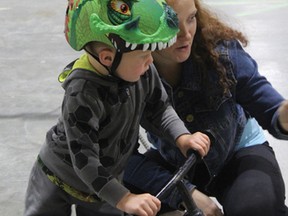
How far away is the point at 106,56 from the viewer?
136cm

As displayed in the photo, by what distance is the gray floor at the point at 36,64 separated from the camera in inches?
106

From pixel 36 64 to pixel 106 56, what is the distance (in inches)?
104

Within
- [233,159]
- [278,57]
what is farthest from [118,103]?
[278,57]

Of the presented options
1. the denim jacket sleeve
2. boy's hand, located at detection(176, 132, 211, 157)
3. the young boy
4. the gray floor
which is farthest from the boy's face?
the gray floor

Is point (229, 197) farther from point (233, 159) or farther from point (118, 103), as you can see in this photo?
point (118, 103)

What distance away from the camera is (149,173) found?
1.84m

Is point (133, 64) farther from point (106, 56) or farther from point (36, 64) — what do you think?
point (36, 64)

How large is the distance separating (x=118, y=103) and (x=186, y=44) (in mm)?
290

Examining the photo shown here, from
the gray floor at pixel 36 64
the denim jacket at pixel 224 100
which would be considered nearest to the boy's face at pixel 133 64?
the denim jacket at pixel 224 100

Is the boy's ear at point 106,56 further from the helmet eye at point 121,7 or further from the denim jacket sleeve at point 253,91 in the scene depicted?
the denim jacket sleeve at point 253,91

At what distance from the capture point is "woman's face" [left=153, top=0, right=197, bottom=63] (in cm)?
159

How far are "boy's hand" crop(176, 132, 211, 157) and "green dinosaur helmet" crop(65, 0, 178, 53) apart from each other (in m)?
0.30

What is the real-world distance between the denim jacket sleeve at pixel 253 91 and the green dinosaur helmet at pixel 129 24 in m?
0.48

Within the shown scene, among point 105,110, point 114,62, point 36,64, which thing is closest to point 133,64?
point 114,62
